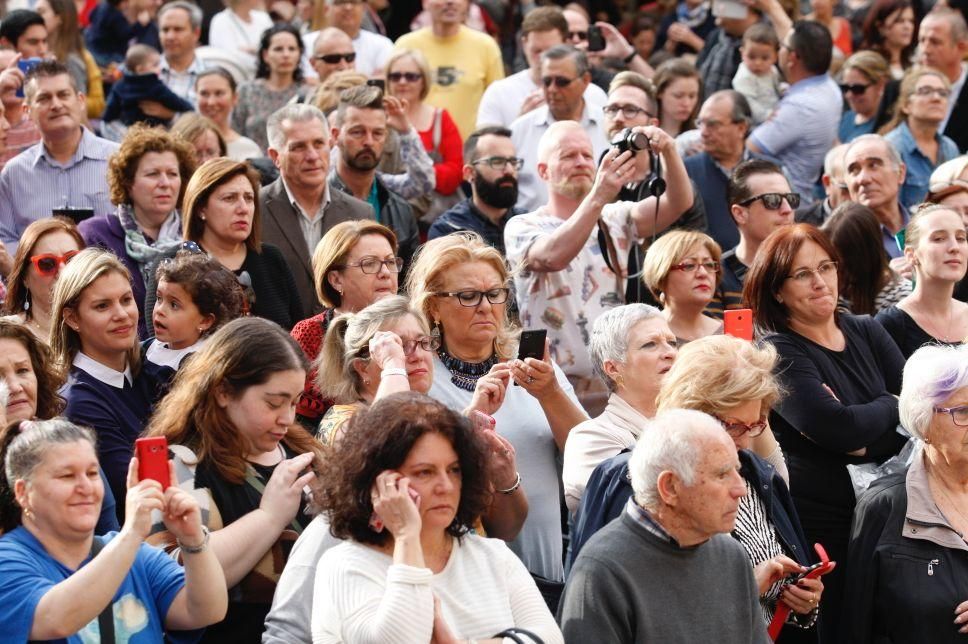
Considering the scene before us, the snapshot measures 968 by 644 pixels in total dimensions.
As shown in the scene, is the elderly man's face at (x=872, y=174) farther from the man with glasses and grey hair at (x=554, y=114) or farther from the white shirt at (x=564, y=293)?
the white shirt at (x=564, y=293)

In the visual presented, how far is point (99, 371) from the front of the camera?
4.96 metres

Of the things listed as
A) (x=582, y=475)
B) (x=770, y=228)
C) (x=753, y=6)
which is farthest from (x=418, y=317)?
(x=753, y=6)

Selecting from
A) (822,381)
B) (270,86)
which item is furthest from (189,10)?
(822,381)

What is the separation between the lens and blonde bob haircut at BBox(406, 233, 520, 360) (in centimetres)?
507

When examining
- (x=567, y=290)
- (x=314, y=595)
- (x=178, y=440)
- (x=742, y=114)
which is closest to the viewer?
(x=314, y=595)

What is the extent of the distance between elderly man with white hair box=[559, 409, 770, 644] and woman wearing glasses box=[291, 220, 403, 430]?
72.0 inches

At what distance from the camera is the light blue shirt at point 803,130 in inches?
343

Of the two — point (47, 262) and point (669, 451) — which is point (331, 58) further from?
point (669, 451)

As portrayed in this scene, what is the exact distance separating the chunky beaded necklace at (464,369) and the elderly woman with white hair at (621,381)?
1.25 feet

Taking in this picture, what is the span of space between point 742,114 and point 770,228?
150cm

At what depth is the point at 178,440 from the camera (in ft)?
13.8

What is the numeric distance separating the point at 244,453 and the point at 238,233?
199 cm

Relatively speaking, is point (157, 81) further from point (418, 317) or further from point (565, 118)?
point (418, 317)

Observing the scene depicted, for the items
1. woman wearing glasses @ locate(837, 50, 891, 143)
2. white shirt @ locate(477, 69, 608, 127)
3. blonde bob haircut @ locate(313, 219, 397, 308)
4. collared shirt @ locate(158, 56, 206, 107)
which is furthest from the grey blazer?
woman wearing glasses @ locate(837, 50, 891, 143)
